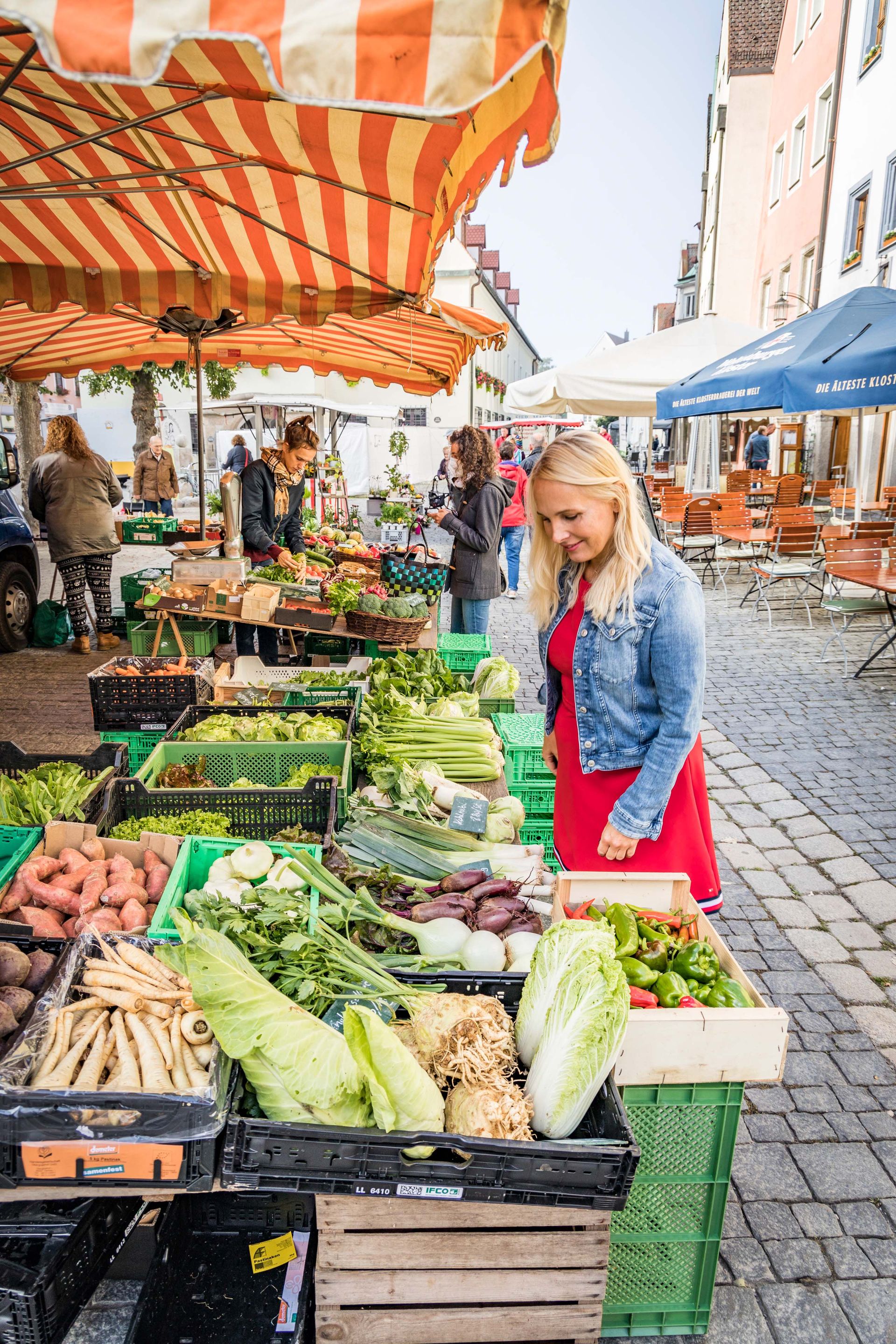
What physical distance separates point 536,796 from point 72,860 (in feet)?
7.55

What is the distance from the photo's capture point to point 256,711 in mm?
4816

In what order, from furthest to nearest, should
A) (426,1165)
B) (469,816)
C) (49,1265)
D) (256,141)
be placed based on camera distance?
(256,141) → (469,816) → (49,1265) → (426,1165)

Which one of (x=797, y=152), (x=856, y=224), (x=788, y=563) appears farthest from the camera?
(x=797, y=152)

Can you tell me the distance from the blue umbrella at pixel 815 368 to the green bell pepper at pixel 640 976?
519 centimetres

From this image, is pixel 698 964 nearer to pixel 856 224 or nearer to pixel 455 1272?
pixel 455 1272

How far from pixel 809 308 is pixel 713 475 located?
888 centimetres

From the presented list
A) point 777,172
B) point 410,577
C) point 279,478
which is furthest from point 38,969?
point 777,172

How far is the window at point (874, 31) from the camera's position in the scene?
14.9 m

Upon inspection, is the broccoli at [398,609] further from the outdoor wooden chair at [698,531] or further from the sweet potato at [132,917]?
the outdoor wooden chair at [698,531]

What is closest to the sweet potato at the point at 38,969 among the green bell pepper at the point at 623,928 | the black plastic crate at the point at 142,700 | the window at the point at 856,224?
the green bell pepper at the point at 623,928

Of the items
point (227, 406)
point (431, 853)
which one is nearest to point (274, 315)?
point (431, 853)

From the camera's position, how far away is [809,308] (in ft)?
62.1

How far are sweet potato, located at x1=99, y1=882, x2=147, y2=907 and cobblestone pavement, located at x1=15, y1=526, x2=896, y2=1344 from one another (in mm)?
1147

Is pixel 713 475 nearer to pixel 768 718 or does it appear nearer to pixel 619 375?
pixel 619 375
